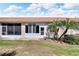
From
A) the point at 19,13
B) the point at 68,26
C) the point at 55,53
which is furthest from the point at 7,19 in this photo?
the point at 55,53

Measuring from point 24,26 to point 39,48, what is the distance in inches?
175

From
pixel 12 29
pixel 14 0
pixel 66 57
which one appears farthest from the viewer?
pixel 12 29

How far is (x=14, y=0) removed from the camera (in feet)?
49.1

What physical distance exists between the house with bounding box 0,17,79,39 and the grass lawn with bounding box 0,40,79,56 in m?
1.06

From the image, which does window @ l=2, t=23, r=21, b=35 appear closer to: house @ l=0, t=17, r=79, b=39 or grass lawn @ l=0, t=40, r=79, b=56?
house @ l=0, t=17, r=79, b=39

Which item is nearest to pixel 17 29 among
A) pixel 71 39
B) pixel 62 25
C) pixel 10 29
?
pixel 10 29

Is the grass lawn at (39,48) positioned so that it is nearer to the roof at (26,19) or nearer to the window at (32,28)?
the roof at (26,19)

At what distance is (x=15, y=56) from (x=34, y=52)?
49.8 inches

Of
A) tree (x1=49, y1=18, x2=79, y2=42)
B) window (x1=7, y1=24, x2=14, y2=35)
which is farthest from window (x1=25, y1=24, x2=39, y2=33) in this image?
tree (x1=49, y1=18, x2=79, y2=42)

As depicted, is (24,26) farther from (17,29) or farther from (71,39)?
→ (71,39)

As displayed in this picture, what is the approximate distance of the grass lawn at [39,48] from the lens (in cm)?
1702

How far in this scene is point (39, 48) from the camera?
706 inches

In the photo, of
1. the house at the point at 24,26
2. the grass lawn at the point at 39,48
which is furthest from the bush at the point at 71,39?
the house at the point at 24,26

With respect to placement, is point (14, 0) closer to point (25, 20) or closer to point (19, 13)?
point (19, 13)
